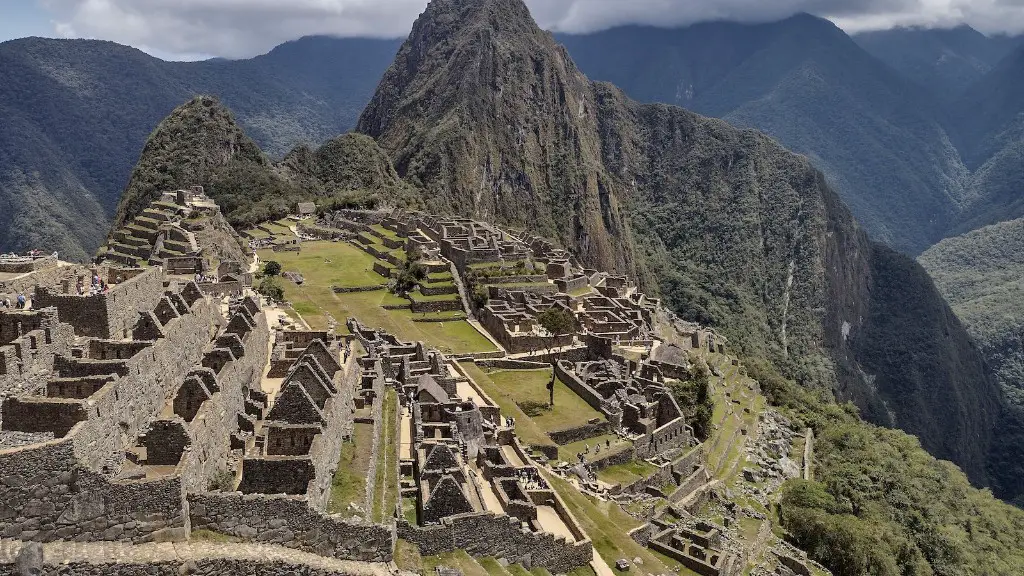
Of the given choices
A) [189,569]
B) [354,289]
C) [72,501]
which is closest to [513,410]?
[189,569]

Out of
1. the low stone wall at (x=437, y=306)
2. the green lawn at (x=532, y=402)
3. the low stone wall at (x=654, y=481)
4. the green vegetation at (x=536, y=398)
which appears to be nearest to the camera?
the low stone wall at (x=654, y=481)

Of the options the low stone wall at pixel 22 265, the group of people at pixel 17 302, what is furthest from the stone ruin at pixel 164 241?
the group of people at pixel 17 302

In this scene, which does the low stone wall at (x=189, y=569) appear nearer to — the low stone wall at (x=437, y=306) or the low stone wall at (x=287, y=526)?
the low stone wall at (x=287, y=526)

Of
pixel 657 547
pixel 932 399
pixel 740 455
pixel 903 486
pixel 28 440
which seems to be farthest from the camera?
pixel 932 399

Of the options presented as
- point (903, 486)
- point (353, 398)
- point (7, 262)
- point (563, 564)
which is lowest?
point (903, 486)

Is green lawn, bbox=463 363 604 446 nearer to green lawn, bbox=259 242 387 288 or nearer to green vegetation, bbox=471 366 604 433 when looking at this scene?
green vegetation, bbox=471 366 604 433

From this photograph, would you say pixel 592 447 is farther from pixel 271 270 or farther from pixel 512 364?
pixel 271 270

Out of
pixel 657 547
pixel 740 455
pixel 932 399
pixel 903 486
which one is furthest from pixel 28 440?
pixel 932 399

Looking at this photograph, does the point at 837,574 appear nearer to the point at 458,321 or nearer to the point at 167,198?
the point at 458,321
